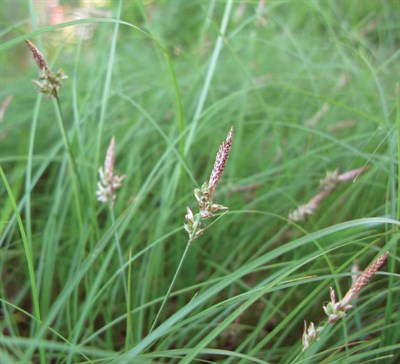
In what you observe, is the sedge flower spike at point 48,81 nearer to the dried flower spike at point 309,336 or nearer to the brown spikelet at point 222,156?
the brown spikelet at point 222,156

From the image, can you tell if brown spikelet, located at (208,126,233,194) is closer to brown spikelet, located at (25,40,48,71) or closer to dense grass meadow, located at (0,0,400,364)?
dense grass meadow, located at (0,0,400,364)

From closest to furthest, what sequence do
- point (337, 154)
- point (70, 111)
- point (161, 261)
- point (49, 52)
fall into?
point (161, 261) < point (337, 154) < point (70, 111) < point (49, 52)

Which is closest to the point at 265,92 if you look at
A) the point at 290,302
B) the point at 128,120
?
the point at 128,120

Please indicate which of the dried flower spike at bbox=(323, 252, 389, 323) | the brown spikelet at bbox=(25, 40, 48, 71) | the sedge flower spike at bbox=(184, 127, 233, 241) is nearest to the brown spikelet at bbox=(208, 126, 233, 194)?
the sedge flower spike at bbox=(184, 127, 233, 241)

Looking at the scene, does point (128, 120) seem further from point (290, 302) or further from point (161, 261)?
point (290, 302)

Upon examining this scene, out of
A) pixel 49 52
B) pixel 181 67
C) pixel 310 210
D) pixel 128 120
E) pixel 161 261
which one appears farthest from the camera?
pixel 49 52

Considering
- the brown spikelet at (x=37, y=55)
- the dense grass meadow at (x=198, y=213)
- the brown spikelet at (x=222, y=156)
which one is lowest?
the dense grass meadow at (x=198, y=213)

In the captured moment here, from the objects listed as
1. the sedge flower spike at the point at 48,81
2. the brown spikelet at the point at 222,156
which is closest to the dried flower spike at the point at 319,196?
the brown spikelet at the point at 222,156

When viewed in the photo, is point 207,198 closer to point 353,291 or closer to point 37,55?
point 353,291
